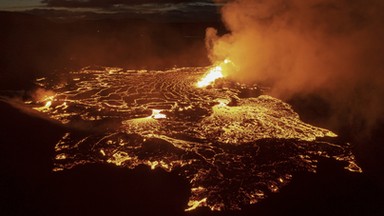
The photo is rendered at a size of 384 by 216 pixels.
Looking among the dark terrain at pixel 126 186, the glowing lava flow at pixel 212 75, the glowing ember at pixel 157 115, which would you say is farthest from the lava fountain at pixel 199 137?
the glowing lava flow at pixel 212 75

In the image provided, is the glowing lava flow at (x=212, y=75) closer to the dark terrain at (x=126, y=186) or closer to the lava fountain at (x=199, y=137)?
the lava fountain at (x=199, y=137)

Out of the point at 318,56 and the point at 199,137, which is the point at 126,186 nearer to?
the point at 199,137

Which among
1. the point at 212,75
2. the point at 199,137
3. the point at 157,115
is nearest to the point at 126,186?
the point at 199,137

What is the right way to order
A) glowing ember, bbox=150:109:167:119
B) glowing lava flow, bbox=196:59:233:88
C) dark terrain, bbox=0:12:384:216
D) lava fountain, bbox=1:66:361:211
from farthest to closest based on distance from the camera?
glowing lava flow, bbox=196:59:233:88 < glowing ember, bbox=150:109:167:119 < lava fountain, bbox=1:66:361:211 < dark terrain, bbox=0:12:384:216

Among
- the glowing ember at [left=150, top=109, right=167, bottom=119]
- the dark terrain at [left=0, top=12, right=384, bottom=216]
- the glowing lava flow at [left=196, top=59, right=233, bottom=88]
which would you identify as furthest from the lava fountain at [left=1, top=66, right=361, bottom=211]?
the glowing lava flow at [left=196, top=59, right=233, bottom=88]

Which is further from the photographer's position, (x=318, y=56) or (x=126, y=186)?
(x=318, y=56)

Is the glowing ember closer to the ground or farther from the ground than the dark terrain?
farther from the ground

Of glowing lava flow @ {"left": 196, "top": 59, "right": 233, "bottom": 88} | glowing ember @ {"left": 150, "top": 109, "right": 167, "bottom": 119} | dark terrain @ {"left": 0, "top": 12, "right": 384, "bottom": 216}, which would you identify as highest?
glowing lava flow @ {"left": 196, "top": 59, "right": 233, "bottom": 88}

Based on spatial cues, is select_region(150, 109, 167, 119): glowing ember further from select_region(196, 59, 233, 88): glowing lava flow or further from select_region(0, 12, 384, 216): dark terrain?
select_region(196, 59, 233, 88): glowing lava flow

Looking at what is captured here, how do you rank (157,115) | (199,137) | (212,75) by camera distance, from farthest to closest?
(212,75) → (157,115) → (199,137)
